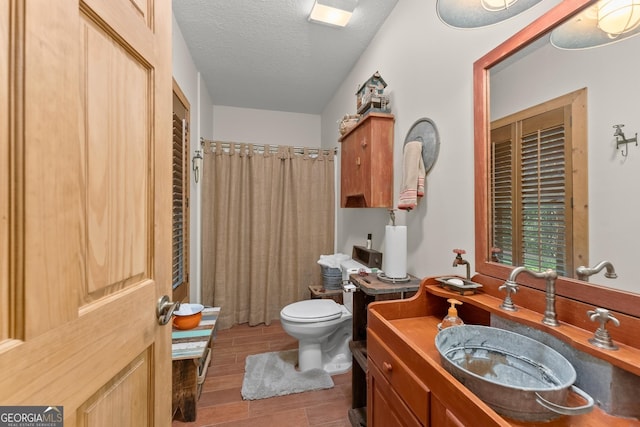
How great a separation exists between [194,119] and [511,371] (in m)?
2.73

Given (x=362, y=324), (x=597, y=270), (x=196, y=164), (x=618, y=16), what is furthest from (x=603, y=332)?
(x=196, y=164)

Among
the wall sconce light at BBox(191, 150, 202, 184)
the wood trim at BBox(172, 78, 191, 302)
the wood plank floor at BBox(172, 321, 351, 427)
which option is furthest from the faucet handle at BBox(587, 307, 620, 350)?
the wall sconce light at BBox(191, 150, 202, 184)

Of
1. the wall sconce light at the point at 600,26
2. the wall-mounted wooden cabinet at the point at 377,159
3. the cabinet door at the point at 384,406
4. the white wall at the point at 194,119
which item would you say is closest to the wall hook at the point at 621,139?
the wall sconce light at the point at 600,26

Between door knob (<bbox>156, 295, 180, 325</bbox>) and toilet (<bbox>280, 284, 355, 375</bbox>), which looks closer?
door knob (<bbox>156, 295, 180, 325</bbox>)

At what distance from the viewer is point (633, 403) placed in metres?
0.57

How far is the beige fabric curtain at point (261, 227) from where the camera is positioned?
2.75 m

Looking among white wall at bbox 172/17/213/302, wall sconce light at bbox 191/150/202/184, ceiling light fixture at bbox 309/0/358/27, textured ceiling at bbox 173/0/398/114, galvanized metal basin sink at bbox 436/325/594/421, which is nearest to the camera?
galvanized metal basin sink at bbox 436/325/594/421

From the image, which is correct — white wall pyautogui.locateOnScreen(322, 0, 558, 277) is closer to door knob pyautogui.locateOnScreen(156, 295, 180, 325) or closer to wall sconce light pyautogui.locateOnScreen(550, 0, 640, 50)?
wall sconce light pyautogui.locateOnScreen(550, 0, 640, 50)

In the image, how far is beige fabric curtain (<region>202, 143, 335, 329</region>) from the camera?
275 centimetres

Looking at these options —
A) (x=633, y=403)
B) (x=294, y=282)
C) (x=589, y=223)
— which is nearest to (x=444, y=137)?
(x=589, y=223)

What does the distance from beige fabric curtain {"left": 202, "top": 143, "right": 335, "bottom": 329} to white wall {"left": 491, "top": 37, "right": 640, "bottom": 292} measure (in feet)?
7.87

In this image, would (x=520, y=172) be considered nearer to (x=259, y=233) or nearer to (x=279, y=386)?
(x=279, y=386)

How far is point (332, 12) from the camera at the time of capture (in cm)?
174

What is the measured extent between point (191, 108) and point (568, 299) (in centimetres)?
268
